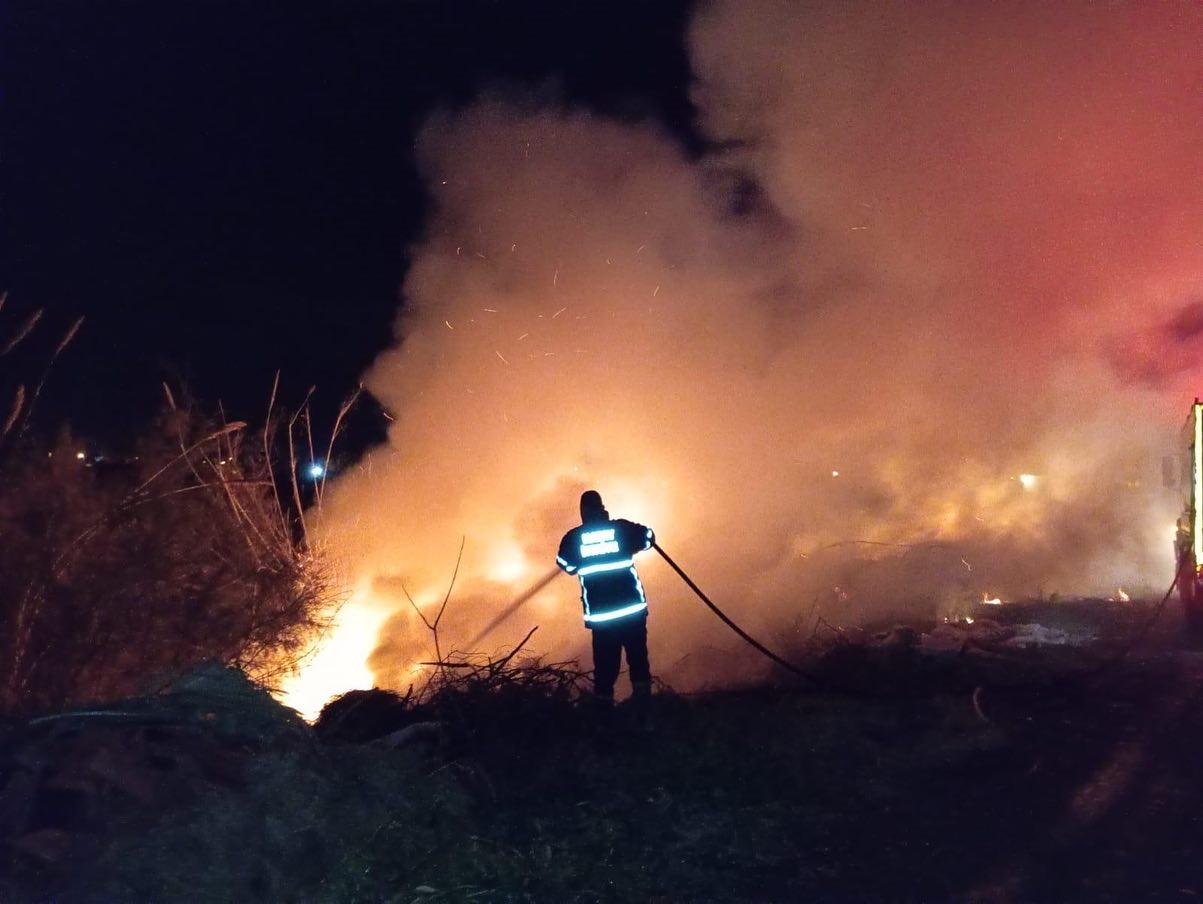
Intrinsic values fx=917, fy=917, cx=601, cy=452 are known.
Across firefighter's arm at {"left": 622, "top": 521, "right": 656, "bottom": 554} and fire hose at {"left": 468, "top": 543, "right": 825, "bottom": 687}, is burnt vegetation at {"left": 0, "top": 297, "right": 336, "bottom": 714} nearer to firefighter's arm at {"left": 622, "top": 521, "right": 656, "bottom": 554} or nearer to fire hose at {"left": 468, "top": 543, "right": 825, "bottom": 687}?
fire hose at {"left": 468, "top": 543, "right": 825, "bottom": 687}

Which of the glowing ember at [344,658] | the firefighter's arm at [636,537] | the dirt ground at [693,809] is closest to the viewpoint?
the dirt ground at [693,809]

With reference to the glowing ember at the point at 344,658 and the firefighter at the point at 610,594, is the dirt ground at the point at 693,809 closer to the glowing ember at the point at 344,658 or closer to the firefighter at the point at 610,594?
the firefighter at the point at 610,594

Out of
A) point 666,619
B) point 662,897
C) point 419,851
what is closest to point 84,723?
point 419,851

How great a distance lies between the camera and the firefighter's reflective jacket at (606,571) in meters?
5.42

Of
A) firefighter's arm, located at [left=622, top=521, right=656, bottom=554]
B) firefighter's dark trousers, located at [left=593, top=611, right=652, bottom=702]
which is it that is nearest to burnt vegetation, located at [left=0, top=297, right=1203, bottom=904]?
firefighter's dark trousers, located at [left=593, top=611, right=652, bottom=702]

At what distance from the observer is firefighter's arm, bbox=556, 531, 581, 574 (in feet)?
18.0

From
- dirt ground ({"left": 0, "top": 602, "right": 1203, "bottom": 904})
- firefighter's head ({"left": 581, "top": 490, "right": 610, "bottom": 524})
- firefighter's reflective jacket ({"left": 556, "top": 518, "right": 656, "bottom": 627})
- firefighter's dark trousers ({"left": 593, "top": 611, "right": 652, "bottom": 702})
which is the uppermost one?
firefighter's head ({"left": 581, "top": 490, "right": 610, "bottom": 524})

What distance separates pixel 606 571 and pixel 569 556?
0.24 metres

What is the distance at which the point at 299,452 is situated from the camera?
29.9 ft

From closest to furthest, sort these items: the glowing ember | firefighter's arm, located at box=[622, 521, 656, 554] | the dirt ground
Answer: the dirt ground
firefighter's arm, located at box=[622, 521, 656, 554]
the glowing ember

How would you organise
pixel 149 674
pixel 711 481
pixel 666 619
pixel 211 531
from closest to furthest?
A: pixel 149 674 → pixel 211 531 → pixel 666 619 → pixel 711 481

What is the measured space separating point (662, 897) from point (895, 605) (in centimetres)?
928

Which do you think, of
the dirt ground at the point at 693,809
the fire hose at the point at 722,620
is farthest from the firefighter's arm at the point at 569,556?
the dirt ground at the point at 693,809

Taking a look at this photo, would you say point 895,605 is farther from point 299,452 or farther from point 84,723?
point 84,723
